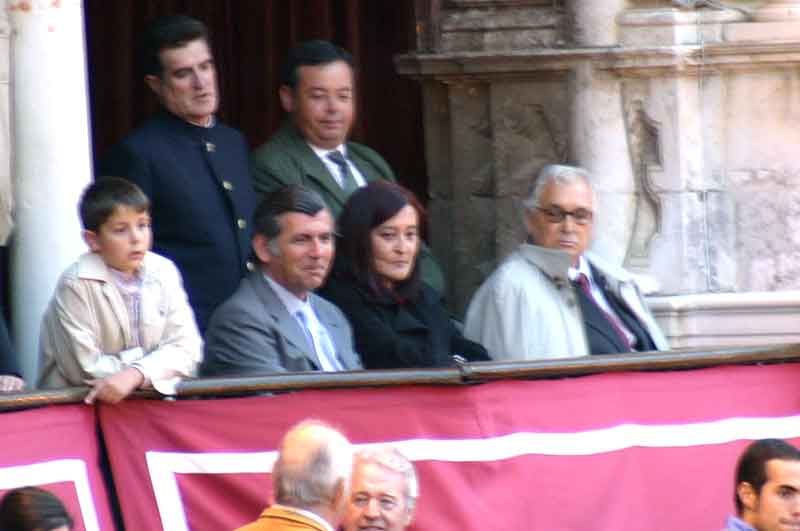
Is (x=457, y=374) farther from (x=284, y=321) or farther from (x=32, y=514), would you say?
(x=32, y=514)

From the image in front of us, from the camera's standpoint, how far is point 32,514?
5098mm

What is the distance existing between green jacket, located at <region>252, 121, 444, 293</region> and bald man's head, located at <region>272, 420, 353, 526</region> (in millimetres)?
2353

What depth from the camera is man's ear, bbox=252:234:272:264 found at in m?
6.99

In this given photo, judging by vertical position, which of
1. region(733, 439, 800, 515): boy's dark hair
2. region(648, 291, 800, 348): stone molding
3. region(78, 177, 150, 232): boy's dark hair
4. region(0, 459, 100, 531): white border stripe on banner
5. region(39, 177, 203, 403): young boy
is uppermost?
region(78, 177, 150, 232): boy's dark hair

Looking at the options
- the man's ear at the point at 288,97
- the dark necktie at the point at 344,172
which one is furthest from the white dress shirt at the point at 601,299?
the man's ear at the point at 288,97

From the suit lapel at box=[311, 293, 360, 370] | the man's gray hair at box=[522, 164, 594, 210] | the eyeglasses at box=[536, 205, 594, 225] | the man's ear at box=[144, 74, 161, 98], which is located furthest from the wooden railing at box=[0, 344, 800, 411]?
the man's ear at box=[144, 74, 161, 98]

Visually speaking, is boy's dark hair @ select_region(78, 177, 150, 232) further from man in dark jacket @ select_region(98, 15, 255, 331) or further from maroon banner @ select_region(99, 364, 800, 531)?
man in dark jacket @ select_region(98, 15, 255, 331)

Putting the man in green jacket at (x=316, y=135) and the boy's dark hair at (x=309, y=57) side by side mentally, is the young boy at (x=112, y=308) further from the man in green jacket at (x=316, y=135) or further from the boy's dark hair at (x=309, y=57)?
the boy's dark hair at (x=309, y=57)

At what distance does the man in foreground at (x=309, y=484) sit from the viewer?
534 cm

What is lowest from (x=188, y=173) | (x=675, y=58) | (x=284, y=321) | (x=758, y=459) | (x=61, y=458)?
(x=758, y=459)

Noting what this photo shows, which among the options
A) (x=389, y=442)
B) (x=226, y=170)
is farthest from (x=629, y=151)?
(x=389, y=442)

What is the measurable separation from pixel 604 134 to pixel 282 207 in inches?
86.1

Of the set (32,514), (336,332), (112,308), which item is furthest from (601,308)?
(32,514)

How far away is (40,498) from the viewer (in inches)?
203
